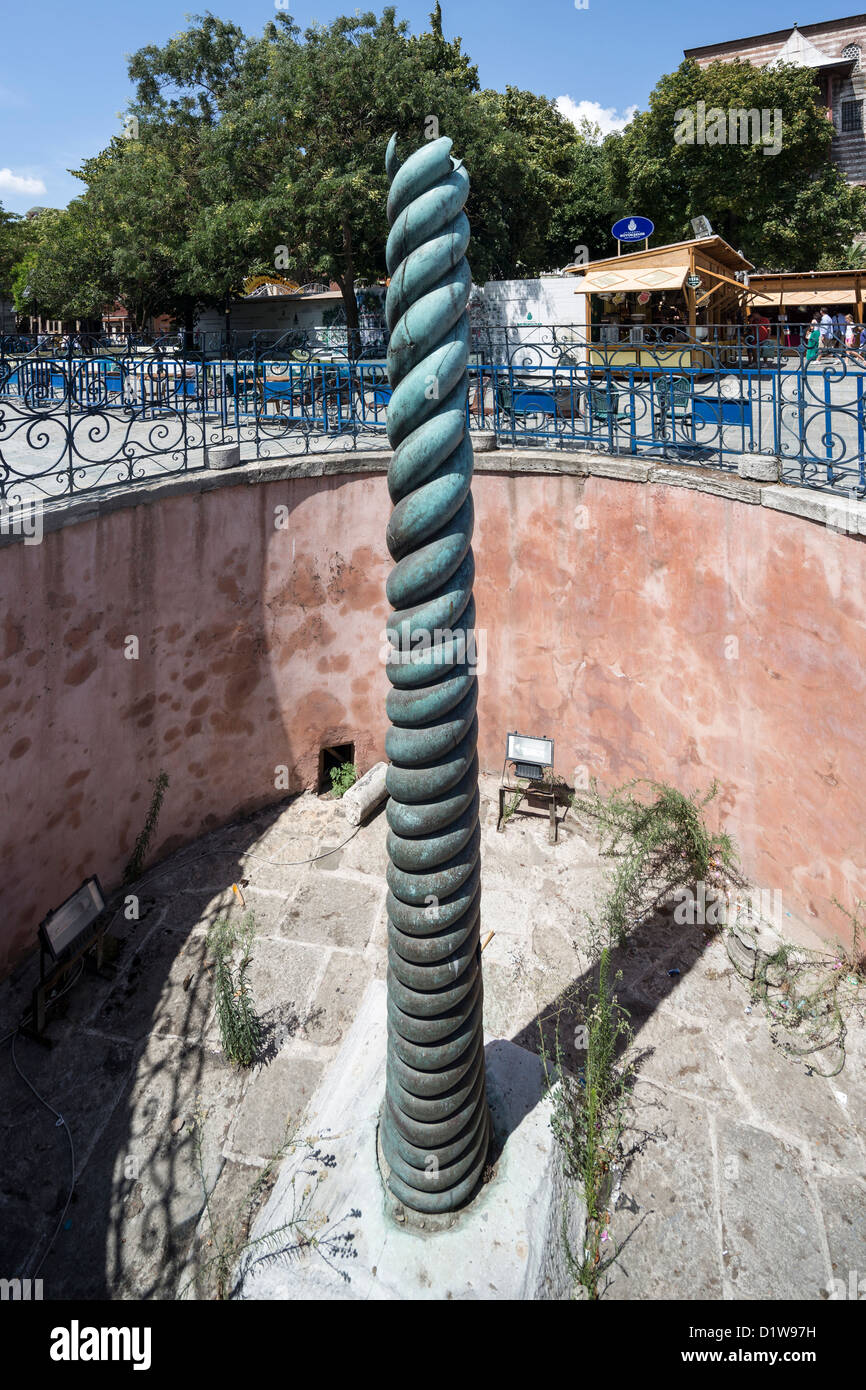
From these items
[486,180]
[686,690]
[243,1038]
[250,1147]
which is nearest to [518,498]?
[686,690]

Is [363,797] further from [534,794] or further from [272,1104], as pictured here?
[272,1104]

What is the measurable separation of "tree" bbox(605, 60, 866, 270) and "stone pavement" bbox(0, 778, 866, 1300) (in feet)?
74.6

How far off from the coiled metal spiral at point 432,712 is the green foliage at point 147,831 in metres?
4.19

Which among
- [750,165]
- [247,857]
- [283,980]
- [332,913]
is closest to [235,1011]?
[283,980]

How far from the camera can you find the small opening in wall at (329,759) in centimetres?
880

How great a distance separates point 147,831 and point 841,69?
40.0 metres

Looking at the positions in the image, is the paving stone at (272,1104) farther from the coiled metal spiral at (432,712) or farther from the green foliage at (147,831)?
the green foliage at (147,831)

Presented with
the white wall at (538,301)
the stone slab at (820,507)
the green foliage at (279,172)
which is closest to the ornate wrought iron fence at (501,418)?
the stone slab at (820,507)

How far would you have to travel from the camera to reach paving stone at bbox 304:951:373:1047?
232 inches

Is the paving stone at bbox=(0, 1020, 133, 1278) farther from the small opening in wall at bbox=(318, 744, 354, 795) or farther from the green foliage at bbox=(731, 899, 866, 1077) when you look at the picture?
the green foliage at bbox=(731, 899, 866, 1077)

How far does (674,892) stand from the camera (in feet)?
23.4

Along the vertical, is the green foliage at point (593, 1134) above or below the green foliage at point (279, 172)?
below

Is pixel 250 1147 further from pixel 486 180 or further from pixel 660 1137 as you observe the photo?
pixel 486 180
